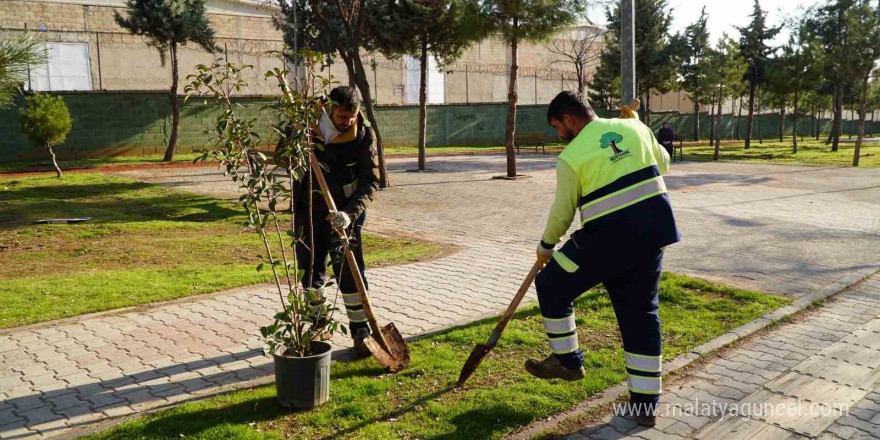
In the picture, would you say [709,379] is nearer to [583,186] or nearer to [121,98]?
[583,186]

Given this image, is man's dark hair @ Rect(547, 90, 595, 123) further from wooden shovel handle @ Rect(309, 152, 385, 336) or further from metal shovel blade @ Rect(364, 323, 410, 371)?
metal shovel blade @ Rect(364, 323, 410, 371)

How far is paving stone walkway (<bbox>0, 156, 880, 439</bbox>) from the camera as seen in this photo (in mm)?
4398

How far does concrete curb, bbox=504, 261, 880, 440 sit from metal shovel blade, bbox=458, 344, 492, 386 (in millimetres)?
591

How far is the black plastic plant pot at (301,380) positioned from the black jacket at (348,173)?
3.84ft

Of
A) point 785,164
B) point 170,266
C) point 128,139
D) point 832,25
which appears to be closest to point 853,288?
point 170,266

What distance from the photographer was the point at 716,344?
520cm

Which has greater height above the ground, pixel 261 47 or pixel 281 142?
pixel 261 47

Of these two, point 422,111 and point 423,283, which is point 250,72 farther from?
point 423,283

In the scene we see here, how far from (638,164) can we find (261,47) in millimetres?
33104

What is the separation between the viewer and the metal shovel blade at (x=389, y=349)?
15.1 ft

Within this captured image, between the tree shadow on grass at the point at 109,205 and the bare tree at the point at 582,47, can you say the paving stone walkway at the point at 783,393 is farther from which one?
the bare tree at the point at 582,47

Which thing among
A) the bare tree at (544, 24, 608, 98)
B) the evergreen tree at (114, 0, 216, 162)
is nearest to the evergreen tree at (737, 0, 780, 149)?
the bare tree at (544, 24, 608, 98)

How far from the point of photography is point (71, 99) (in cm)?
2481

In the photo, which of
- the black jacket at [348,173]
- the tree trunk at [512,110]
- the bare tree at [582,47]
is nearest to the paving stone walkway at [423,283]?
the black jacket at [348,173]
